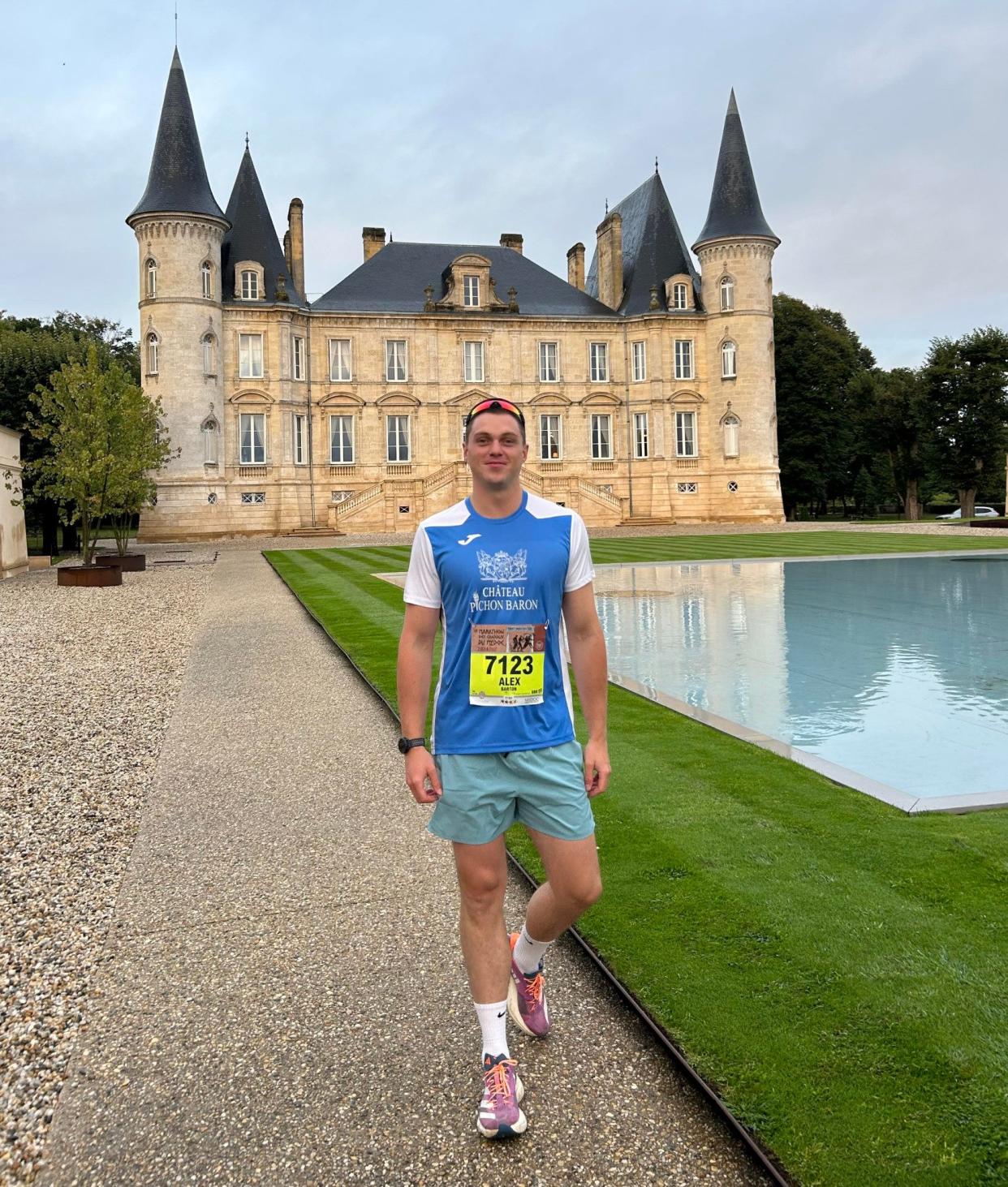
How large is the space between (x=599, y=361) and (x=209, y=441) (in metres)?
20.6

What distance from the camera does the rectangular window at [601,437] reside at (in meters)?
50.4

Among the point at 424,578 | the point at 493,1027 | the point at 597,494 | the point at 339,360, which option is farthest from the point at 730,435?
the point at 493,1027

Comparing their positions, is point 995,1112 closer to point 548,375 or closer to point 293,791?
point 293,791

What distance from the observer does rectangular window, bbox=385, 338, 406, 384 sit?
48.0m

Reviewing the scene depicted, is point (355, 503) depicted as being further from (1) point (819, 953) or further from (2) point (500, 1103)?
(2) point (500, 1103)

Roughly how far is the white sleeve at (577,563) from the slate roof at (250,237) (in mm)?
46179

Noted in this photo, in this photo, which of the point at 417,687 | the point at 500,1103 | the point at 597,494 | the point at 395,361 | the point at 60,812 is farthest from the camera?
the point at 395,361

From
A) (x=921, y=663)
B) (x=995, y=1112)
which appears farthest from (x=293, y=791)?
(x=921, y=663)

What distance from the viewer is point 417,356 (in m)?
48.2

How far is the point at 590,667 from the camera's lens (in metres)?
3.35

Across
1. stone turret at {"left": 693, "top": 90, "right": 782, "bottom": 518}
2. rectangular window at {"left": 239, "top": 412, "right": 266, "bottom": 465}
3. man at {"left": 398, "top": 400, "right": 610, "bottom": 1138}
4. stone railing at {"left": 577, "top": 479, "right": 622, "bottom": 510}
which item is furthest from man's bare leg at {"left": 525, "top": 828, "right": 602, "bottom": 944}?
stone turret at {"left": 693, "top": 90, "right": 782, "bottom": 518}

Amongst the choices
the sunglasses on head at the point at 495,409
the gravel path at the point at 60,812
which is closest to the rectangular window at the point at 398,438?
the gravel path at the point at 60,812

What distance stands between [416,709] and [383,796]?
3.38 m

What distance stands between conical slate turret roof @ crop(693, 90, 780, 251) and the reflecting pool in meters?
33.4
